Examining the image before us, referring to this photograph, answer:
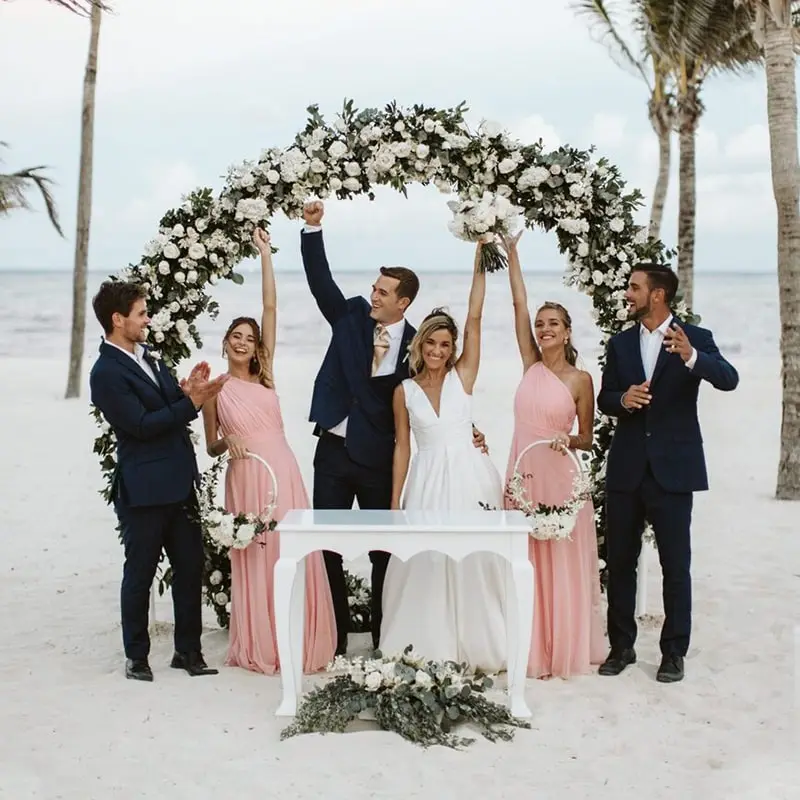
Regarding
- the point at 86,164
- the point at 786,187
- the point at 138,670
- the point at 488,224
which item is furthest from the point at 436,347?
the point at 86,164

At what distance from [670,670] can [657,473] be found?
3.37 feet

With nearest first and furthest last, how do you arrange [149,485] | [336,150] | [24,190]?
[149,485], [336,150], [24,190]

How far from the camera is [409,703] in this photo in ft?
18.1

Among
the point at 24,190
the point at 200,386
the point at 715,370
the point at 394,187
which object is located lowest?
the point at 200,386

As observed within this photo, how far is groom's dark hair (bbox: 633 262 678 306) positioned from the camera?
615 centimetres

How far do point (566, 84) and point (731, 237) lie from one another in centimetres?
1466

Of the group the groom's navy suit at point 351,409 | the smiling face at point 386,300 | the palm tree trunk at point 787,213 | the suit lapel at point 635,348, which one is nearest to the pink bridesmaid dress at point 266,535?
the groom's navy suit at point 351,409

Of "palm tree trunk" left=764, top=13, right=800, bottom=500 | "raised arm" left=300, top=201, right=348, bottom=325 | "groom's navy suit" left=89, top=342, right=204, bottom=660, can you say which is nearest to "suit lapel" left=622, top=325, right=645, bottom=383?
"raised arm" left=300, top=201, right=348, bottom=325

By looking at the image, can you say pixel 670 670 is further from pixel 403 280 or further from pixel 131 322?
pixel 131 322

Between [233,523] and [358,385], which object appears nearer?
[233,523]

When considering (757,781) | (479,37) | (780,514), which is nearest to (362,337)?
(757,781)

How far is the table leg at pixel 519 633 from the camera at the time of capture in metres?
5.50

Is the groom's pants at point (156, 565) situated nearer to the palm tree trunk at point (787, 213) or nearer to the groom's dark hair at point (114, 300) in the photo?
the groom's dark hair at point (114, 300)

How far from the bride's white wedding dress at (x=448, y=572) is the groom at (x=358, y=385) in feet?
0.76
